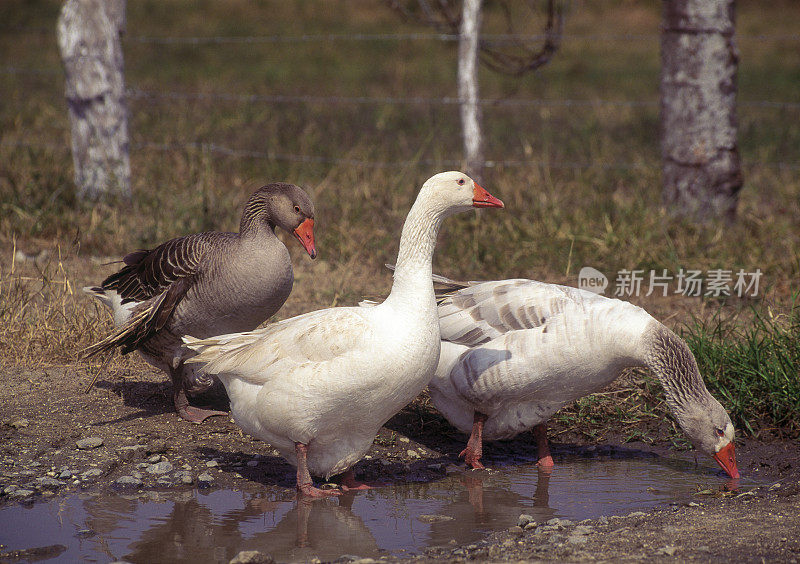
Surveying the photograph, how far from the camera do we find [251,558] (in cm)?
326

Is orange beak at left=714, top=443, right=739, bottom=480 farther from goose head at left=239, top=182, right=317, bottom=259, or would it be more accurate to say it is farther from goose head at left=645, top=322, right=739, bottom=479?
goose head at left=239, top=182, right=317, bottom=259

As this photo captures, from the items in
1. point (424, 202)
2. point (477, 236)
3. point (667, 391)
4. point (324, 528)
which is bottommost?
point (324, 528)

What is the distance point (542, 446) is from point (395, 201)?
11.3 ft

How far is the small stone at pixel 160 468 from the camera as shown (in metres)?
4.28

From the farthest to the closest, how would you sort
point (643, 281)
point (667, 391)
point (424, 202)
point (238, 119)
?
point (238, 119)
point (643, 281)
point (667, 391)
point (424, 202)

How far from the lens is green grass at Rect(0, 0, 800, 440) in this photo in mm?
5734

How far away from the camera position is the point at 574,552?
3369mm

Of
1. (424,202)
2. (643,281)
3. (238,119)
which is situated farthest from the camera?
(238,119)

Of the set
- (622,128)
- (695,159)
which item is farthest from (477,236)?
(622,128)

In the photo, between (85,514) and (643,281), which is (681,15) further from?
(85,514)

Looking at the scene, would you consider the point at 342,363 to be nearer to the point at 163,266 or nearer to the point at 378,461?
the point at 378,461

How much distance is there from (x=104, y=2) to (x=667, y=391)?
5.53 m

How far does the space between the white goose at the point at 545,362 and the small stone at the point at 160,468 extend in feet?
4.55

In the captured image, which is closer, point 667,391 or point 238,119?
point 667,391
